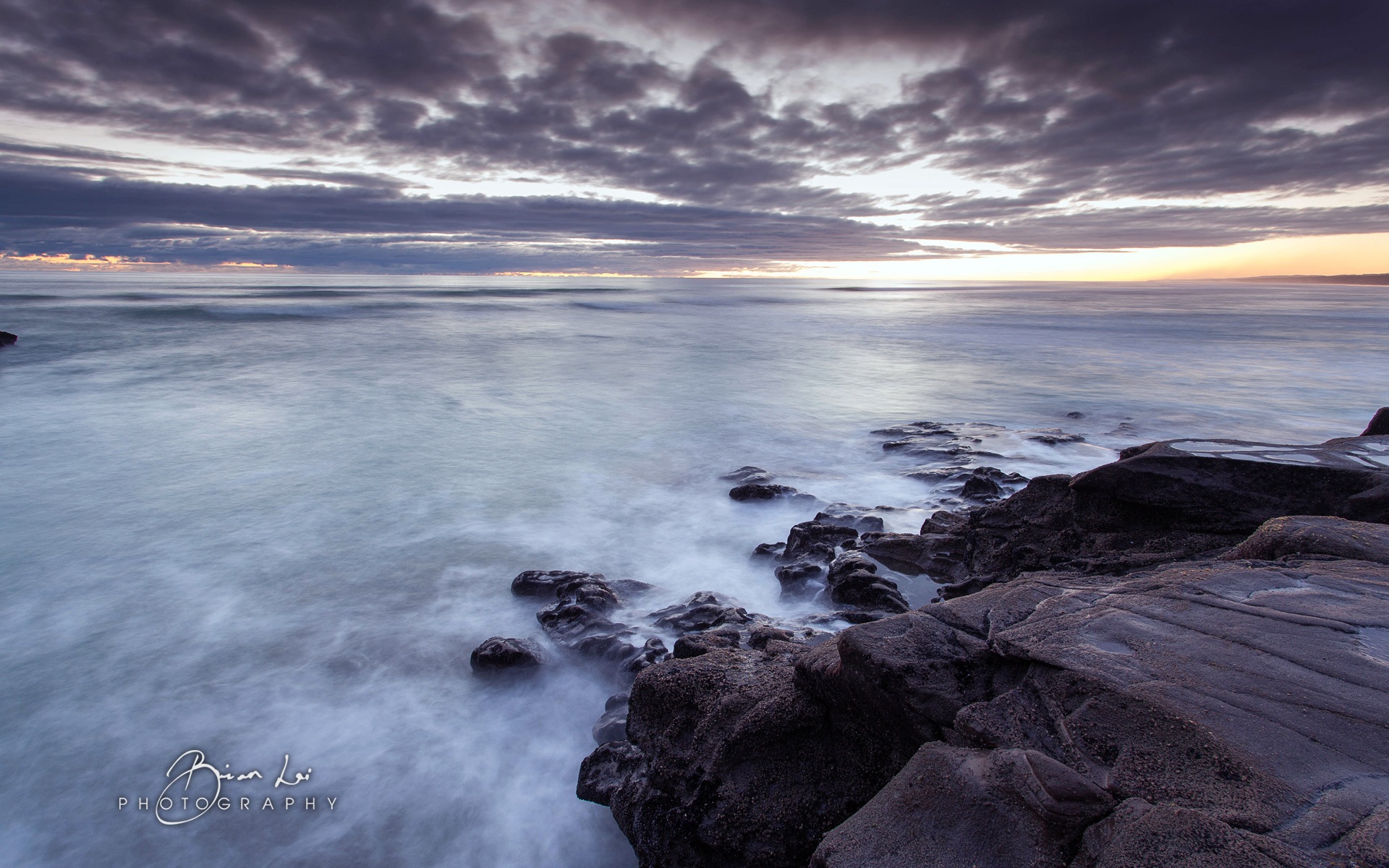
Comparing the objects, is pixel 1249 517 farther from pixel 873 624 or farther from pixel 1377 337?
pixel 1377 337

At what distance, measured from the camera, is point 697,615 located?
183 inches

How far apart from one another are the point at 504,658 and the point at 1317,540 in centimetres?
441

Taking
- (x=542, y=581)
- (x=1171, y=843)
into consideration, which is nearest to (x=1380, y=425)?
(x=1171, y=843)

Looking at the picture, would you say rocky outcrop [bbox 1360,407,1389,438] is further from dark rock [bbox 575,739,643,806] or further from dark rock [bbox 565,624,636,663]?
dark rock [bbox 575,739,643,806]

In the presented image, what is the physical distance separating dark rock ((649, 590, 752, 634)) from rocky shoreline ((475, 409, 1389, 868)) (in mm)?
245

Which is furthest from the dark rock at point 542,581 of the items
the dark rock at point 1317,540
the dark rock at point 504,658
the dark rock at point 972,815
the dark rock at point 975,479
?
the dark rock at point 1317,540

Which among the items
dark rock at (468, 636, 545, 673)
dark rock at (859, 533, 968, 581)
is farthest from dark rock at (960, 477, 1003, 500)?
dark rock at (468, 636, 545, 673)

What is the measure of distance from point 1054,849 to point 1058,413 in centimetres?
1149

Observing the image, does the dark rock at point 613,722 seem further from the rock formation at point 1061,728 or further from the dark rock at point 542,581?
the dark rock at point 542,581

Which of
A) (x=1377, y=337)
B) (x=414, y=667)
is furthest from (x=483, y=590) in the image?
(x=1377, y=337)

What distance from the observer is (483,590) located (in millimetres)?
5355

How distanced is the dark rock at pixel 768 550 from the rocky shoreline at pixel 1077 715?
4.66 feet

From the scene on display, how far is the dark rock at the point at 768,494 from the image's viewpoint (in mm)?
7203

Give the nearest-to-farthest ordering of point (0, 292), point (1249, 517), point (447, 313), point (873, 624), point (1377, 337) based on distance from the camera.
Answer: point (873, 624)
point (1249, 517)
point (1377, 337)
point (447, 313)
point (0, 292)
